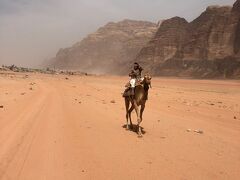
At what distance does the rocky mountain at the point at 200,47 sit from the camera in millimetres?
106575

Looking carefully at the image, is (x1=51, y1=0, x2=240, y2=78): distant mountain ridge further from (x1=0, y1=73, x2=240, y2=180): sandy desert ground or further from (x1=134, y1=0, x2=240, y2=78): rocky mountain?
(x1=0, y1=73, x2=240, y2=180): sandy desert ground

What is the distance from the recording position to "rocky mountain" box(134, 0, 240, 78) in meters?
107

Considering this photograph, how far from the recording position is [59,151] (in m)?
10.1

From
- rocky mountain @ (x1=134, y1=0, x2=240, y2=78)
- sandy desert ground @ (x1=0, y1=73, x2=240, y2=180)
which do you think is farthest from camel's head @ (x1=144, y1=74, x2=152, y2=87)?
rocky mountain @ (x1=134, y1=0, x2=240, y2=78)

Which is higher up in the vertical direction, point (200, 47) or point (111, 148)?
point (200, 47)

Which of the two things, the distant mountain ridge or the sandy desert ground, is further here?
the distant mountain ridge

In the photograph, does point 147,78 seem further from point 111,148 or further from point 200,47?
point 200,47

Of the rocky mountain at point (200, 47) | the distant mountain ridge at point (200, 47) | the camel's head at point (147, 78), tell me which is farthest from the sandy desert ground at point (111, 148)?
the rocky mountain at point (200, 47)

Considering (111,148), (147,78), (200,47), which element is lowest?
(111,148)

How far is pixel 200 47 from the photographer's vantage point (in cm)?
12050

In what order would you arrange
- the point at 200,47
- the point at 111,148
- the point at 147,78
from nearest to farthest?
the point at 111,148 → the point at 147,78 → the point at 200,47

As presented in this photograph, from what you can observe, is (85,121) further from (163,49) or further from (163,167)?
(163,49)

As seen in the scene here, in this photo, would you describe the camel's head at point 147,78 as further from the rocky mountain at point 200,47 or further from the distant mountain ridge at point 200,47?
the rocky mountain at point 200,47

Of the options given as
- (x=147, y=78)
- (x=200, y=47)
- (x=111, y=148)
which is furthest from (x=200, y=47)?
(x=111, y=148)
